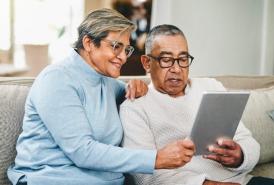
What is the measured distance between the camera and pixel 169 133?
151 cm

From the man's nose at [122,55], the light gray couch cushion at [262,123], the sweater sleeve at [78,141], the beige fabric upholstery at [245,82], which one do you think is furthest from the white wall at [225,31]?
the sweater sleeve at [78,141]

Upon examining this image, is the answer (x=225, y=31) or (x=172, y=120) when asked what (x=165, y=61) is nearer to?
(x=172, y=120)

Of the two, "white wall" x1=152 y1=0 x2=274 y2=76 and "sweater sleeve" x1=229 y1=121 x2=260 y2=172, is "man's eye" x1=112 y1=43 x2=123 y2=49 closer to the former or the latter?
"sweater sleeve" x1=229 y1=121 x2=260 y2=172

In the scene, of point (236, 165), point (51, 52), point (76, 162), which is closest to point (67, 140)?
point (76, 162)

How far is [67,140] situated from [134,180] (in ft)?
1.22

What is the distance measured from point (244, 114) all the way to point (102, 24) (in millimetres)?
929

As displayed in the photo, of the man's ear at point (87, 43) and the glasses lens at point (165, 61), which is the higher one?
the man's ear at point (87, 43)

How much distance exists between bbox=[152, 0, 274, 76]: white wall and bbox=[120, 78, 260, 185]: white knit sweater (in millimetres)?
1748

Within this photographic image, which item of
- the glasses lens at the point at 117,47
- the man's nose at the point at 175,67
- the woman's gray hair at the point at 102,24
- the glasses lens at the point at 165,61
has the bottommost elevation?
the man's nose at the point at 175,67

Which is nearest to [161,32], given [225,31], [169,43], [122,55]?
[169,43]

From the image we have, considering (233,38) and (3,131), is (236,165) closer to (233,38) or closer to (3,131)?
(3,131)

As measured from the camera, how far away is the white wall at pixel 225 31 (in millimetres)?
3266

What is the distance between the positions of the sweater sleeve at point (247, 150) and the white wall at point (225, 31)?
175 cm

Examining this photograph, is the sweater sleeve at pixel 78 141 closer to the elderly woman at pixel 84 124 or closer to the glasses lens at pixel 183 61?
the elderly woman at pixel 84 124
